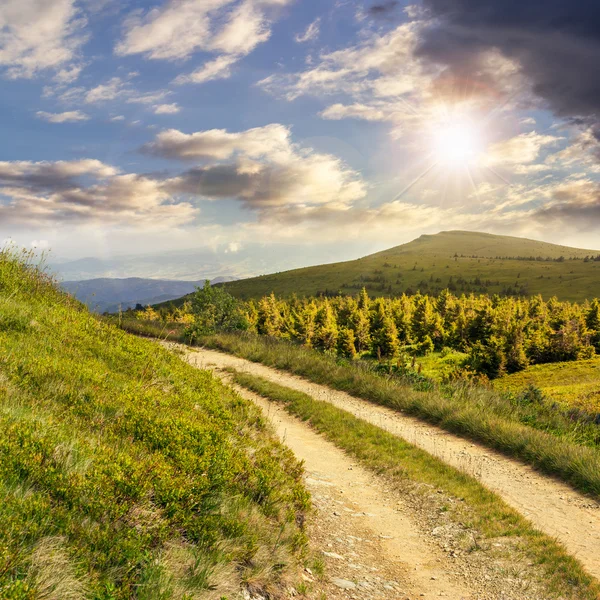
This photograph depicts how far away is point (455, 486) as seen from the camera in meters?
9.27

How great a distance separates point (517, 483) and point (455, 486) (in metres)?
1.91

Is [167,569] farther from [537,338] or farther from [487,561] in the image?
[537,338]

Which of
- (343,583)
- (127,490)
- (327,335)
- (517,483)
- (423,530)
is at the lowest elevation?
(327,335)

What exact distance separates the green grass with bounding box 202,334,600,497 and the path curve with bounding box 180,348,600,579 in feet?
1.23

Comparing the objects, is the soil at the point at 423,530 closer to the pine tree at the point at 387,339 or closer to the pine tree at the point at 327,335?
the pine tree at the point at 387,339

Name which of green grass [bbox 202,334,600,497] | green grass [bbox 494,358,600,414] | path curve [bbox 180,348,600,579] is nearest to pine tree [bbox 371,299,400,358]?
green grass [bbox 494,358,600,414]

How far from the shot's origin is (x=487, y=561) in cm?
678

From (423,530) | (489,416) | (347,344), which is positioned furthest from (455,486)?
(347,344)

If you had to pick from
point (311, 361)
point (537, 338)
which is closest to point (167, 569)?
point (311, 361)

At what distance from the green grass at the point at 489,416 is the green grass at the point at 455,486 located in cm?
261

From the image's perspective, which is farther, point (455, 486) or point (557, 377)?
point (557, 377)

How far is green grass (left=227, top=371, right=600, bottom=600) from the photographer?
21.0 ft

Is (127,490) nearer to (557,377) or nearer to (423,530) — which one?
(423,530)

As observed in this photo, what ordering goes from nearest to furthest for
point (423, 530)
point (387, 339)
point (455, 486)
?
1. point (423, 530)
2. point (455, 486)
3. point (387, 339)
